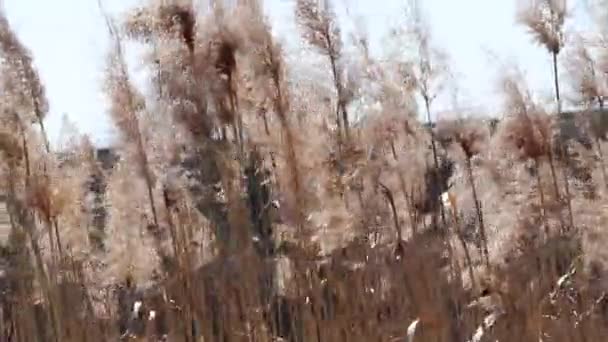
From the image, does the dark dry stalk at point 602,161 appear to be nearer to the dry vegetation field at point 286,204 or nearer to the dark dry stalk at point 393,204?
the dry vegetation field at point 286,204

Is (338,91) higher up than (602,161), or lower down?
higher up

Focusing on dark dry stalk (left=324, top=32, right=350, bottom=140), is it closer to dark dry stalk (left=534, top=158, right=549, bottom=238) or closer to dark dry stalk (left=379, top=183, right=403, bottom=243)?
dark dry stalk (left=379, top=183, right=403, bottom=243)

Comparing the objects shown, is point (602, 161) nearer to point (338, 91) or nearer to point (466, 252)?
point (466, 252)

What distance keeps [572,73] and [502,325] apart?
6.73 ft

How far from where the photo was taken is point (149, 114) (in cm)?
683

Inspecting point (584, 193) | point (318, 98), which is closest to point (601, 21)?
point (584, 193)

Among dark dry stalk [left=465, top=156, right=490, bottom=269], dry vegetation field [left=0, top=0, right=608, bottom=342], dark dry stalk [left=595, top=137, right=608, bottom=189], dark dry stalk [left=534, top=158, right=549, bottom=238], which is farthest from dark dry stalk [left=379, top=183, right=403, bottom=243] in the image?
dark dry stalk [left=595, top=137, right=608, bottom=189]

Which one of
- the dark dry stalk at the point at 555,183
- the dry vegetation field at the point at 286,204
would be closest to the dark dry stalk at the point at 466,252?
the dry vegetation field at the point at 286,204

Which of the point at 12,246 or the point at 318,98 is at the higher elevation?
the point at 318,98

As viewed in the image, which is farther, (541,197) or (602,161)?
(602,161)

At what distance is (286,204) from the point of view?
6516 millimetres

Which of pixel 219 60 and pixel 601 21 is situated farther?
pixel 601 21

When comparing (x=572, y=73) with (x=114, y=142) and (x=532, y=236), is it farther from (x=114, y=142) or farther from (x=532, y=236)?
(x=114, y=142)

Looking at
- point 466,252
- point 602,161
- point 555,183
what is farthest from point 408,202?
point 602,161
